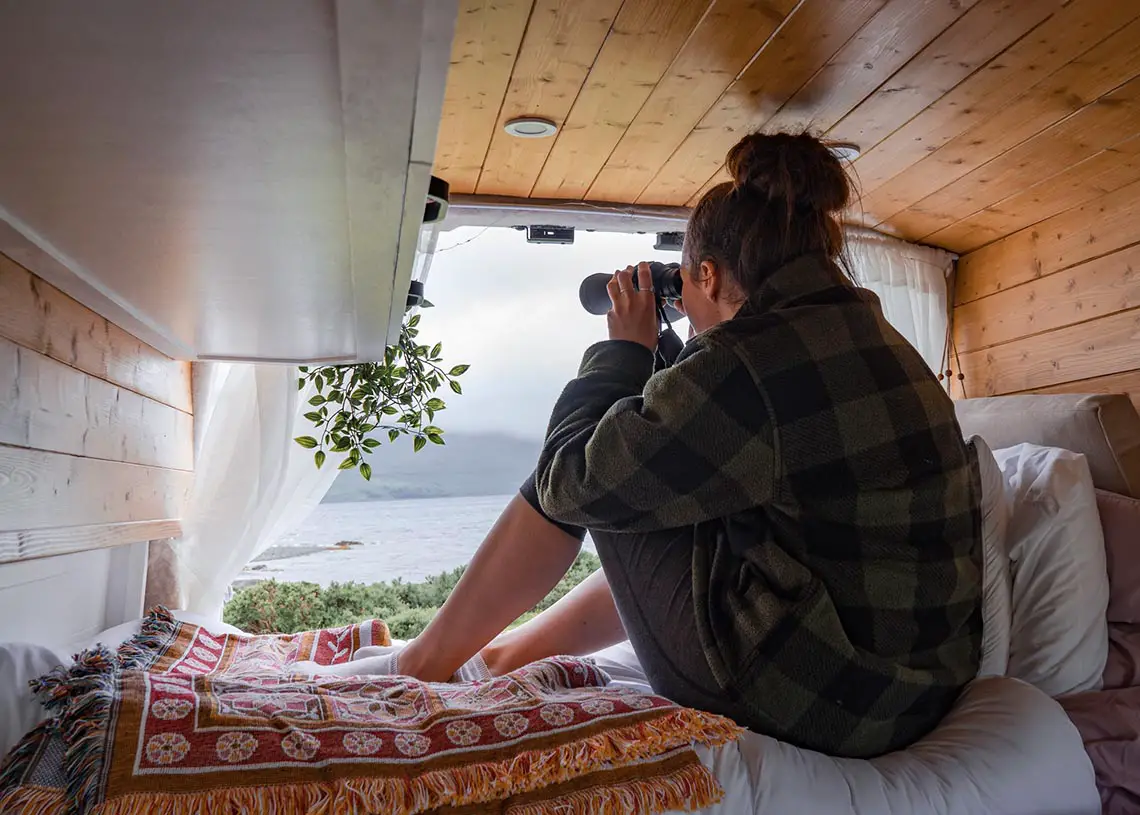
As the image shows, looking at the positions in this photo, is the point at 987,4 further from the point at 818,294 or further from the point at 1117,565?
the point at 1117,565

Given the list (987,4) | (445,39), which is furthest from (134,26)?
(987,4)

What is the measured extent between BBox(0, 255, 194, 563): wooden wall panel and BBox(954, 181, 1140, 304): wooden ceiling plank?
210 centimetres

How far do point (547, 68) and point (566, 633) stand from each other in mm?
937

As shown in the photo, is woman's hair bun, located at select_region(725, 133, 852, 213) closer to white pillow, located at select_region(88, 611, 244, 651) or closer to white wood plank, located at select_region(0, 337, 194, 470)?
white wood plank, located at select_region(0, 337, 194, 470)

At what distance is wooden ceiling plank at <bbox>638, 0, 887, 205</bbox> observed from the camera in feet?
4.32

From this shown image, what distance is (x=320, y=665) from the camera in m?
1.27

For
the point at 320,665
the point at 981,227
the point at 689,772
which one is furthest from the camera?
the point at 981,227

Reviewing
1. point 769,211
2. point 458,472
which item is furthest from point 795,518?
point 458,472

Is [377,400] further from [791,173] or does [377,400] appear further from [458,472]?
[791,173]

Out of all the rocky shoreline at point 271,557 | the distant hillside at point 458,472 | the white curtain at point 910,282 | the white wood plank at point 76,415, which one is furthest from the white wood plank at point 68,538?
the white curtain at point 910,282

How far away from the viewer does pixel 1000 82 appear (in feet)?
4.99

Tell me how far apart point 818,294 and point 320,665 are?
2.92 feet

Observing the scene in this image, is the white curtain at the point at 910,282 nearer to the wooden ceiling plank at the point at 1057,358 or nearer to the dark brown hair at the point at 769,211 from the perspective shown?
the wooden ceiling plank at the point at 1057,358

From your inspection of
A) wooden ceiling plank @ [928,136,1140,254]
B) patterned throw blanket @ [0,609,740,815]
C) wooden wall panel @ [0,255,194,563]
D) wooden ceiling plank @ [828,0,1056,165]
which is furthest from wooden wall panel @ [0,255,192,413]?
wooden ceiling plank @ [928,136,1140,254]
